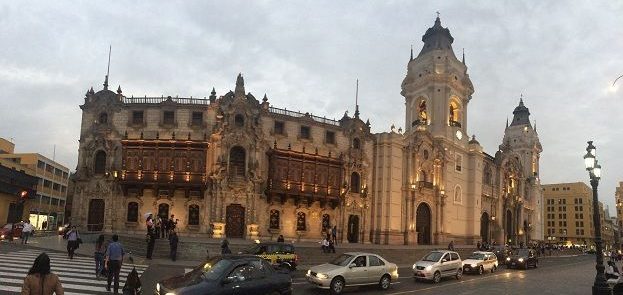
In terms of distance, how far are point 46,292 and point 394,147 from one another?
43.0 m

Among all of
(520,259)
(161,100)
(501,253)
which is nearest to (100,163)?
(161,100)

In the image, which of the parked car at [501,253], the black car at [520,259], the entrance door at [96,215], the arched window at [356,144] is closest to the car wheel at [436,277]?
the black car at [520,259]

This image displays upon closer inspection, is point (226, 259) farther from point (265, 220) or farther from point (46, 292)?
point (265, 220)

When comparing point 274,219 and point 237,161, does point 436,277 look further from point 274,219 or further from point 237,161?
point 237,161

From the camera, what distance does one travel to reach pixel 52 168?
3248 inches

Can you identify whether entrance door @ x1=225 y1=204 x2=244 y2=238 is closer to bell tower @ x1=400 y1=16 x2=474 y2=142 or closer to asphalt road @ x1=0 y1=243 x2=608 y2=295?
asphalt road @ x1=0 y1=243 x2=608 y2=295

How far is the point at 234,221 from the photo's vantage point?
3931 centimetres

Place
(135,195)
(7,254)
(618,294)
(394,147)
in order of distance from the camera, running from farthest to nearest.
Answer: (394,147), (135,195), (7,254), (618,294)

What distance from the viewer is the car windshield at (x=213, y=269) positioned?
39.5 feet

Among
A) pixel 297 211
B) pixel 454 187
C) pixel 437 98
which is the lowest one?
pixel 297 211

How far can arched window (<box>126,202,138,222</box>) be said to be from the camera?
38500 millimetres

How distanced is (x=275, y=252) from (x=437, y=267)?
793 centimetres

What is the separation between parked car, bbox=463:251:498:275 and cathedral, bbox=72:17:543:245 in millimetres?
9989

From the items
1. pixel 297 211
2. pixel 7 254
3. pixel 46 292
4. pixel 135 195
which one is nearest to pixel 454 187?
pixel 297 211
